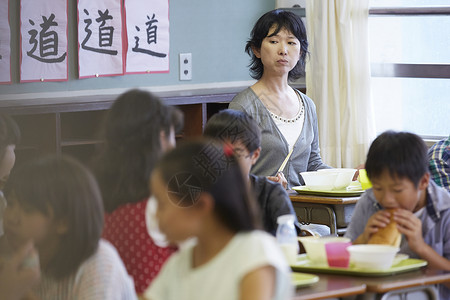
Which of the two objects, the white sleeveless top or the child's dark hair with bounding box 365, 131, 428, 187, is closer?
the child's dark hair with bounding box 365, 131, 428, 187

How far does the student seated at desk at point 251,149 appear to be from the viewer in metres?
2.09

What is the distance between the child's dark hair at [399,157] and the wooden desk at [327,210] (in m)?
0.81

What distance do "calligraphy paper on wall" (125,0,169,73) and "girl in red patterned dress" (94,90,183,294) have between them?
2.15 meters

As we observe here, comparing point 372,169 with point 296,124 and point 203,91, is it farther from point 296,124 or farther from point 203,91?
point 203,91

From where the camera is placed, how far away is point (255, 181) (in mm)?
2184

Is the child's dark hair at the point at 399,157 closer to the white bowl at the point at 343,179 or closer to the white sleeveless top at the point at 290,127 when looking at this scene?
the white bowl at the point at 343,179

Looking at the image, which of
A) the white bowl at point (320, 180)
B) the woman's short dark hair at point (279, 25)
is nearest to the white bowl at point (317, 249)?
the white bowl at point (320, 180)

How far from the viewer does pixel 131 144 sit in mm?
1584

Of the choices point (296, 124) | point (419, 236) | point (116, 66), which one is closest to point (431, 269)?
point (419, 236)

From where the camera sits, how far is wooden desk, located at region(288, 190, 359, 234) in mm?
2824

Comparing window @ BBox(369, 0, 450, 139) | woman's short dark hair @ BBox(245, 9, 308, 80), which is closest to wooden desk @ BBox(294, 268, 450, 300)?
woman's short dark hair @ BBox(245, 9, 308, 80)

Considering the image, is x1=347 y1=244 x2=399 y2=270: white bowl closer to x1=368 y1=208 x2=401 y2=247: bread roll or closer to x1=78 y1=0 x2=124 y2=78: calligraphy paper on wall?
x1=368 y1=208 x2=401 y2=247: bread roll

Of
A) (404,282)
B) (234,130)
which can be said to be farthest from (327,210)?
(404,282)

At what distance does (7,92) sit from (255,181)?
1.37 metres
